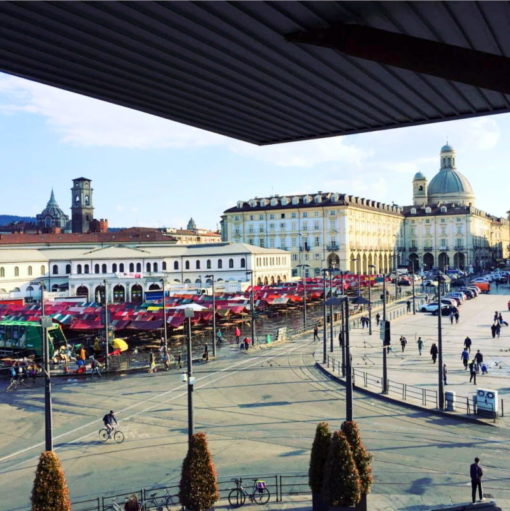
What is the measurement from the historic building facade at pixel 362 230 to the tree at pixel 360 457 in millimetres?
84770

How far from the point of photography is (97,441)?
69.0 feet

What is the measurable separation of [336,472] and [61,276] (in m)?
88.9

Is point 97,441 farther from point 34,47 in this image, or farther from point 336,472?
point 34,47

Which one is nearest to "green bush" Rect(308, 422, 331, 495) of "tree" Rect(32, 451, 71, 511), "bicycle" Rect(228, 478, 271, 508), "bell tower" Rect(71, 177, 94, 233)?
"bicycle" Rect(228, 478, 271, 508)

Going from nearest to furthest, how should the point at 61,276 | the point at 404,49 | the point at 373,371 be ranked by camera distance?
the point at 404,49 < the point at 373,371 < the point at 61,276

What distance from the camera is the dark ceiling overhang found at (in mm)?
9805

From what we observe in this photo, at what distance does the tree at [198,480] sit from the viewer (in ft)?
43.7

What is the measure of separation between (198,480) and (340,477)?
3197 mm

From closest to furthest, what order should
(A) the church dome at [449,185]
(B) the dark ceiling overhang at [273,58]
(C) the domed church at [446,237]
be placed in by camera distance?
1. (B) the dark ceiling overhang at [273,58]
2. (C) the domed church at [446,237]
3. (A) the church dome at [449,185]

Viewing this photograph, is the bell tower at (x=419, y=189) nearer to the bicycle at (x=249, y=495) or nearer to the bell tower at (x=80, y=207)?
the bell tower at (x=80, y=207)

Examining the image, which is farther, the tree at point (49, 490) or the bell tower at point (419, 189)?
the bell tower at point (419, 189)

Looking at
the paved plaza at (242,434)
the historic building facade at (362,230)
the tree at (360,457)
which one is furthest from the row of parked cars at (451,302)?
the tree at (360,457)

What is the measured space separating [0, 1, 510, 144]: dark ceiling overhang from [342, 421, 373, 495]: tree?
318 inches

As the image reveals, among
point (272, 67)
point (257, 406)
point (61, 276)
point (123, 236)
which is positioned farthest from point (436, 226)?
point (272, 67)
